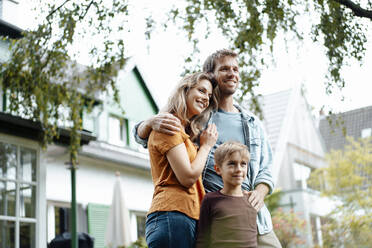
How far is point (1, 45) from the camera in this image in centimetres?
531

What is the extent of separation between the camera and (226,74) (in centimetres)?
234

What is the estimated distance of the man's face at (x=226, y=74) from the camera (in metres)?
2.34

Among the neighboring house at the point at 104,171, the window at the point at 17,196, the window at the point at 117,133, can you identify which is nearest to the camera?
the window at the point at 17,196

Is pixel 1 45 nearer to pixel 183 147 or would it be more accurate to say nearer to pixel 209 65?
pixel 209 65

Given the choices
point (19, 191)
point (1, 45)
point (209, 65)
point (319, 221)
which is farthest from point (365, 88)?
point (319, 221)

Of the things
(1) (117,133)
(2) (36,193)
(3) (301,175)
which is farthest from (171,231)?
(3) (301,175)

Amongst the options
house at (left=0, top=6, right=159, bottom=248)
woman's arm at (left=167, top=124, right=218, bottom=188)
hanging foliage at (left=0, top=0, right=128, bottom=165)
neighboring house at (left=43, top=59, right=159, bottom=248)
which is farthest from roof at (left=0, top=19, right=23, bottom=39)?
woman's arm at (left=167, top=124, right=218, bottom=188)

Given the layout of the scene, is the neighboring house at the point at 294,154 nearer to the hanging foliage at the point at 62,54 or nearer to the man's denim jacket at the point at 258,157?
the hanging foliage at the point at 62,54

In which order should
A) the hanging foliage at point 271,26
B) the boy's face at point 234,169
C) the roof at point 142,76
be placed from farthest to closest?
the roof at point 142,76, the hanging foliage at point 271,26, the boy's face at point 234,169

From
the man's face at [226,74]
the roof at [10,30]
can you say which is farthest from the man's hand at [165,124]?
the roof at [10,30]

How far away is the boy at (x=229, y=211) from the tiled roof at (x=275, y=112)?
1319 cm

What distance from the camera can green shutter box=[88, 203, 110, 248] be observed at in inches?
367

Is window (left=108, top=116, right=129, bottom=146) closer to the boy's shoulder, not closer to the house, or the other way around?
the house

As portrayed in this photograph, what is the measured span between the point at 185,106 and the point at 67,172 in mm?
7412
